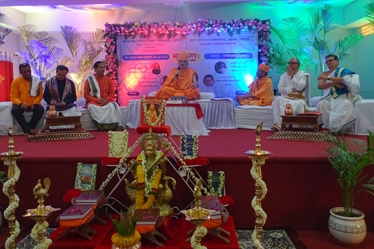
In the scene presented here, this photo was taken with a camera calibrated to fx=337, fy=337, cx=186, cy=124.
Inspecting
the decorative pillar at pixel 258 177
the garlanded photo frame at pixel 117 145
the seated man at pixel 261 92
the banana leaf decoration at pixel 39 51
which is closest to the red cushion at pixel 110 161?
the garlanded photo frame at pixel 117 145

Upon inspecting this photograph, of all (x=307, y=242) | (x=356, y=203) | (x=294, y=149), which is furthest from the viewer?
(x=294, y=149)

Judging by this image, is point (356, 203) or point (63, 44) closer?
point (356, 203)

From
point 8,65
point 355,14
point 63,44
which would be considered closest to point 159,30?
point 63,44

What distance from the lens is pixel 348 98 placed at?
5246 millimetres

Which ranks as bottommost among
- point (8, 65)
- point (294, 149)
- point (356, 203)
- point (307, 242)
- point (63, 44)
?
point (307, 242)

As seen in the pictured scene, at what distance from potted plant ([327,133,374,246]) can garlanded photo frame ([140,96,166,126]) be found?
1.84 metres

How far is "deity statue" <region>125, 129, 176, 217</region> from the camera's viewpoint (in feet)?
9.16

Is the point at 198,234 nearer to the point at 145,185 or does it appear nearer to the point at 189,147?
the point at 145,185

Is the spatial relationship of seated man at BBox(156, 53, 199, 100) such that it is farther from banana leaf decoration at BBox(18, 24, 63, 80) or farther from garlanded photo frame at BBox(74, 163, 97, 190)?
banana leaf decoration at BBox(18, 24, 63, 80)

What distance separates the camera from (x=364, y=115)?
17.2 ft

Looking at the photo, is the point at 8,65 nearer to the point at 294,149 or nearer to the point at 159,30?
the point at 159,30

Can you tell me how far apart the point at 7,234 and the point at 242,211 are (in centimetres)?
214

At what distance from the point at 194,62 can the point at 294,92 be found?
139 inches

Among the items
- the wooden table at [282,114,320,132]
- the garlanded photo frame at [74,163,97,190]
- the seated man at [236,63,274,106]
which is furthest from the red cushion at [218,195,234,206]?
the seated man at [236,63,274,106]
